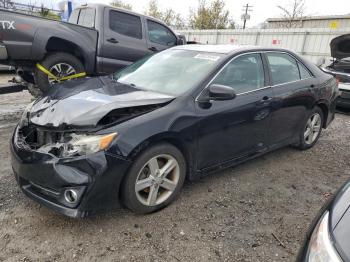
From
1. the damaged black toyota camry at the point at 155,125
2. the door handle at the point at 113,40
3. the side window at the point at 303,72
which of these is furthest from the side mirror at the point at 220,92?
the door handle at the point at 113,40

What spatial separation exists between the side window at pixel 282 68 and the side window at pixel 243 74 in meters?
0.22

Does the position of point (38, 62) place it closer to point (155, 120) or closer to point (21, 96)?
point (21, 96)

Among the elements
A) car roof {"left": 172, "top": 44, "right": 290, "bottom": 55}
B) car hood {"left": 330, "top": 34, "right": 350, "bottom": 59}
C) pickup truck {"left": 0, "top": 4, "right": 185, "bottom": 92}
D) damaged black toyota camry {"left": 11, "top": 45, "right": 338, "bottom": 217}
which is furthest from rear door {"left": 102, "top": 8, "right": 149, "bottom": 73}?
car hood {"left": 330, "top": 34, "right": 350, "bottom": 59}

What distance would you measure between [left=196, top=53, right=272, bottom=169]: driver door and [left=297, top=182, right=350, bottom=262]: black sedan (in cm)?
153

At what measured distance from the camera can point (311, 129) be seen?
4.82m

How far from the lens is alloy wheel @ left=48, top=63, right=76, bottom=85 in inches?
208

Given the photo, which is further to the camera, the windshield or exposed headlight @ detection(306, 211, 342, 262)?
the windshield

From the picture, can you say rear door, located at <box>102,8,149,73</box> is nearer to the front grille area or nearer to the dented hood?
the dented hood

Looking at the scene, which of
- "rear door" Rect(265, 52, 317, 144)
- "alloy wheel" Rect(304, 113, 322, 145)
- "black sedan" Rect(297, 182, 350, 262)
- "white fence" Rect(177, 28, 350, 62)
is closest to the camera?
"black sedan" Rect(297, 182, 350, 262)

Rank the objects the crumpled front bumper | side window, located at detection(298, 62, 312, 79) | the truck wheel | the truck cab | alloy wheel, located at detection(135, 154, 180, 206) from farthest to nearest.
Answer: the truck cab < the truck wheel < side window, located at detection(298, 62, 312, 79) < alloy wheel, located at detection(135, 154, 180, 206) < the crumpled front bumper

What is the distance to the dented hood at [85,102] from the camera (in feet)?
8.86

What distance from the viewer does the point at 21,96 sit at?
7.23 meters

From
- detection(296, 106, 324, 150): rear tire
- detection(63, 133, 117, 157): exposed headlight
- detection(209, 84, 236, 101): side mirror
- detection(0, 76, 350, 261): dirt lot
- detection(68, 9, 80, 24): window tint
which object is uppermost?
detection(68, 9, 80, 24): window tint

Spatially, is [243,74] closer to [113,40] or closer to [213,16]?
[113,40]
